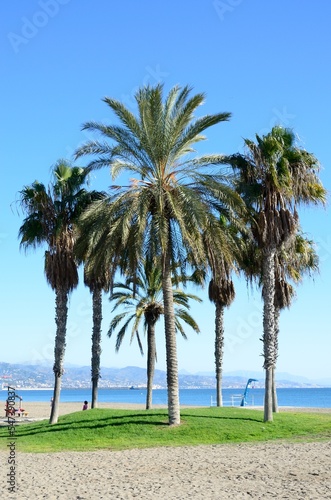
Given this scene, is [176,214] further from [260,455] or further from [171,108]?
[260,455]

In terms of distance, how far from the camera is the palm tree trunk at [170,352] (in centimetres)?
2438

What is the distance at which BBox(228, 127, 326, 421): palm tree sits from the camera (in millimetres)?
26609

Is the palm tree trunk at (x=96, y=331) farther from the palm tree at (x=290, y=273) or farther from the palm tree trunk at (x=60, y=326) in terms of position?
the palm tree at (x=290, y=273)

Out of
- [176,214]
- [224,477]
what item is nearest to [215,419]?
[176,214]

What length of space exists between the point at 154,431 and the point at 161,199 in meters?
8.60

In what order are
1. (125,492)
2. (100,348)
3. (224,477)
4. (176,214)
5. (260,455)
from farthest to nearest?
1. (100,348)
2. (176,214)
3. (260,455)
4. (224,477)
5. (125,492)

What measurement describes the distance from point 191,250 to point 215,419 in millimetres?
6918

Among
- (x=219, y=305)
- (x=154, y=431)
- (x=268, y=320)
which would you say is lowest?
(x=154, y=431)

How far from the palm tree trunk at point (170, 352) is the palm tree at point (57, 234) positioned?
6.10 meters

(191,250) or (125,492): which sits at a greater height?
(191,250)

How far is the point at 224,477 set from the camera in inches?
591

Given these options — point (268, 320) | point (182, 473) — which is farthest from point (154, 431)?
point (182, 473)

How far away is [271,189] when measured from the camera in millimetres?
26797

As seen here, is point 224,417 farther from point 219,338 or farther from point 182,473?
point 182,473
